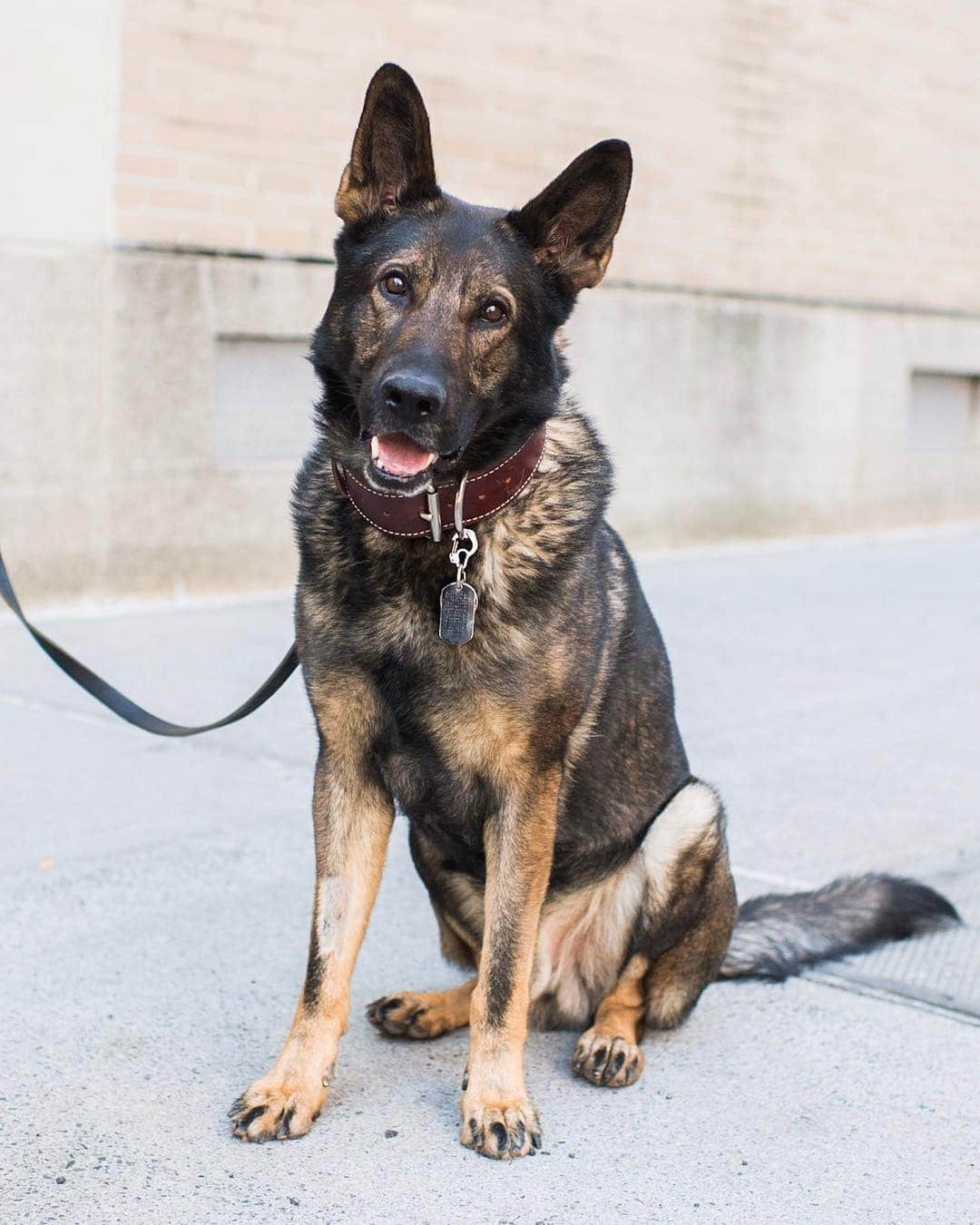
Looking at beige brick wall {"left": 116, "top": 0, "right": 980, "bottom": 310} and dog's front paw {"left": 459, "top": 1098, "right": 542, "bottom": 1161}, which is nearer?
dog's front paw {"left": 459, "top": 1098, "right": 542, "bottom": 1161}

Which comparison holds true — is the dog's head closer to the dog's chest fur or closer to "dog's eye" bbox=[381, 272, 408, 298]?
"dog's eye" bbox=[381, 272, 408, 298]

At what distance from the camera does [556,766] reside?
2926mm

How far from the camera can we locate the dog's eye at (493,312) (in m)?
2.89

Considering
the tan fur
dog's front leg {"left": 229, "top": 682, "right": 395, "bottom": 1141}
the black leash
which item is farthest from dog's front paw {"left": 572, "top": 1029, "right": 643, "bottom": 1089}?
the black leash

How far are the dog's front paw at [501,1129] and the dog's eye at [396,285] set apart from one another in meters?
1.47

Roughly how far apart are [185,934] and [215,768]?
4.50 ft

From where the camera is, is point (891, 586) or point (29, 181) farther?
point (891, 586)

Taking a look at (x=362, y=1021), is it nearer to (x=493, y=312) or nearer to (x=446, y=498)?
(x=446, y=498)

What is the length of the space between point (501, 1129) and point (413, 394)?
130 centimetres

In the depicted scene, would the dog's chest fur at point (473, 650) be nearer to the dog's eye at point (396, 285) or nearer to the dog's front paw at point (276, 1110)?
the dog's eye at point (396, 285)

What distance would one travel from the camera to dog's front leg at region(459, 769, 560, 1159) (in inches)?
113

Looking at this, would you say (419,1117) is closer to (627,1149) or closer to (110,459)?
(627,1149)

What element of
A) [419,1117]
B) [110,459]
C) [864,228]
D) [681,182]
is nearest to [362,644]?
[419,1117]

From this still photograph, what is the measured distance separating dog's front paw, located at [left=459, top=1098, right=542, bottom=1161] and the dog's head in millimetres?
1113
